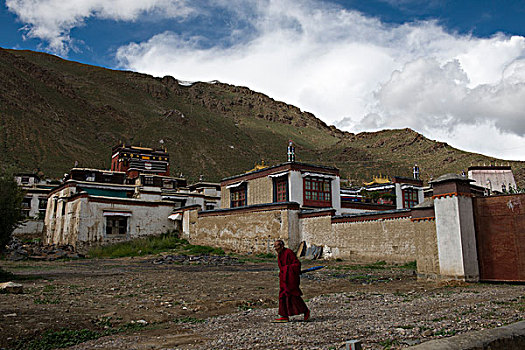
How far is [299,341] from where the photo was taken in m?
5.12

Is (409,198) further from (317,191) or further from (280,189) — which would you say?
(280,189)

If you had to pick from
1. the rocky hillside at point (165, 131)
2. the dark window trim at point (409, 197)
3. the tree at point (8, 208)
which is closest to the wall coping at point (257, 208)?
the tree at point (8, 208)

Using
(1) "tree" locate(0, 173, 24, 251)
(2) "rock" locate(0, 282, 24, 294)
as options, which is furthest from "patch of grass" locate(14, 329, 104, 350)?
(1) "tree" locate(0, 173, 24, 251)

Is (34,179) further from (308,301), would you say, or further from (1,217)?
(308,301)

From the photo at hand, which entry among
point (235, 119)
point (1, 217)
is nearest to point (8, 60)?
point (235, 119)

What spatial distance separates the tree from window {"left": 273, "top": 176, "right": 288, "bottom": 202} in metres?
18.0

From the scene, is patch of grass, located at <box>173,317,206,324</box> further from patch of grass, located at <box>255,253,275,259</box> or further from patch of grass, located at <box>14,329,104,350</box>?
patch of grass, located at <box>255,253,275,259</box>

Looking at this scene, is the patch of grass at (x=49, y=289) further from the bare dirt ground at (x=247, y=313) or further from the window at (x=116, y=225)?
the window at (x=116, y=225)

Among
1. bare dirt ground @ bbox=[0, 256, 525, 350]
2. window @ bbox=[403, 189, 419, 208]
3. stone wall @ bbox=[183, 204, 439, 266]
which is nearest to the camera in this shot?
bare dirt ground @ bbox=[0, 256, 525, 350]

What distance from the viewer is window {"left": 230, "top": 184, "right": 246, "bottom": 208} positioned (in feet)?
106

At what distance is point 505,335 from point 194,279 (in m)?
10.6

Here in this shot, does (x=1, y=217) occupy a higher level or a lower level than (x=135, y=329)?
higher

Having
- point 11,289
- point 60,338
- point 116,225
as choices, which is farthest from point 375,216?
point 116,225

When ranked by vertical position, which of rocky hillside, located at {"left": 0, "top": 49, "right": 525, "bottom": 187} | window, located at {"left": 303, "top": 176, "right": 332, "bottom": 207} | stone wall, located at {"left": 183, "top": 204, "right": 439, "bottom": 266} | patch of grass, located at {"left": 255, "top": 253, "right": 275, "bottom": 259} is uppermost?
rocky hillside, located at {"left": 0, "top": 49, "right": 525, "bottom": 187}
